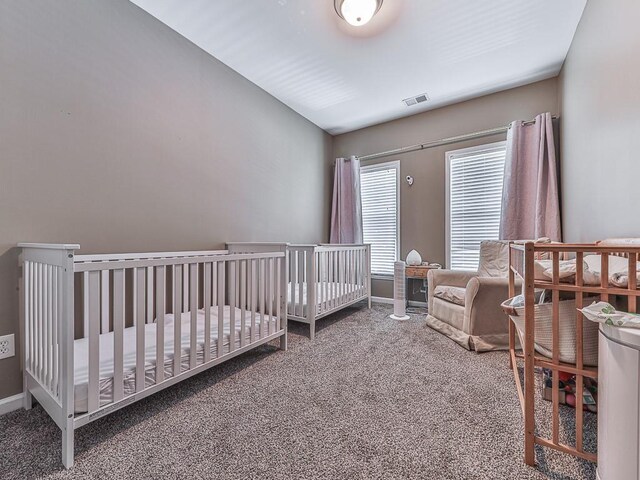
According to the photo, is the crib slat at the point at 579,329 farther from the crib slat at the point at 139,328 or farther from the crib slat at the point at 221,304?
the crib slat at the point at 139,328

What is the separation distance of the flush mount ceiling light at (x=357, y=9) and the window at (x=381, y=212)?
78.2 inches

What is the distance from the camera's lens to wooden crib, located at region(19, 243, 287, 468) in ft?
3.66

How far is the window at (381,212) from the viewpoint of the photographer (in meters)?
3.75

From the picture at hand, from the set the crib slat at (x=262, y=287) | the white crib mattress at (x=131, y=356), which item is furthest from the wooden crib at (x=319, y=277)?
the white crib mattress at (x=131, y=356)

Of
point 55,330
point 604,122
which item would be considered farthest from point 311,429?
point 604,122

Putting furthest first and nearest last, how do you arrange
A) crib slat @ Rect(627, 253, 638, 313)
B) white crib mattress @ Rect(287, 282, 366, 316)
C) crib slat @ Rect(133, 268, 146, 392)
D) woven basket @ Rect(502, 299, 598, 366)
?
white crib mattress @ Rect(287, 282, 366, 316) < crib slat @ Rect(133, 268, 146, 392) < woven basket @ Rect(502, 299, 598, 366) < crib slat @ Rect(627, 253, 638, 313)

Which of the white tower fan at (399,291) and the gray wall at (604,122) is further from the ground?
the gray wall at (604,122)

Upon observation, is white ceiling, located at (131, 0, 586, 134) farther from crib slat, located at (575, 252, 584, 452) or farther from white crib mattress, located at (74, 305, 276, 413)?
white crib mattress, located at (74, 305, 276, 413)

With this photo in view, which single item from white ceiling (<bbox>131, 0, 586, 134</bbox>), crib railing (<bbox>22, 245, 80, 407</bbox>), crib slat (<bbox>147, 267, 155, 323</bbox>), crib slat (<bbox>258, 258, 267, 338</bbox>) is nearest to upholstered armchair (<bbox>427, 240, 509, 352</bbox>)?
crib slat (<bbox>258, 258, 267, 338</bbox>)

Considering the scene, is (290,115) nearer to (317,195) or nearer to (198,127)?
(317,195)

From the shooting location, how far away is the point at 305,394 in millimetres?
1546

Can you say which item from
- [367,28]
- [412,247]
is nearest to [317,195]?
[412,247]

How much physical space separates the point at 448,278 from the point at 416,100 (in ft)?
6.72

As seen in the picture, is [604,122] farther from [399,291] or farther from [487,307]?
[399,291]
